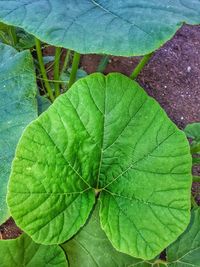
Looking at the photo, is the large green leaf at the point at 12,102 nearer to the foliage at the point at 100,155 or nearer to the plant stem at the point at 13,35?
the foliage at the point at 100,155

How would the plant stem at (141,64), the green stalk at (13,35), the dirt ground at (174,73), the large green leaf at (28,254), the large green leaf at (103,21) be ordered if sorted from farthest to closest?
the dirt ground at (174,73) < the green stalk at (13,35) < the plant stem at (141,64) < the large green leaf at (28,254) < the large green leaf at (103,21)

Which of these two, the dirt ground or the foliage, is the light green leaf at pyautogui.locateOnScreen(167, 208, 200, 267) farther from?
the dirt ground

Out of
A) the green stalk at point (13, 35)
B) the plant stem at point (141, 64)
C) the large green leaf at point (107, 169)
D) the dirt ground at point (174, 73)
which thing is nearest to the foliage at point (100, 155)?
the large green leaf at point (107, 169)

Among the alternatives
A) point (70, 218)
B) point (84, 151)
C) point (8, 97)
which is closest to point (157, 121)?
point (84, 151)

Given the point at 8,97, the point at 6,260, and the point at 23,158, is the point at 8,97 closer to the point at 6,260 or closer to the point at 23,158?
the point at 23,158

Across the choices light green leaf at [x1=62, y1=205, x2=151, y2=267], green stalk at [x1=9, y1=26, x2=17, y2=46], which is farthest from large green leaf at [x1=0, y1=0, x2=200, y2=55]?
green stalk at [x1=9, y1=26, x2=17, y2=46]

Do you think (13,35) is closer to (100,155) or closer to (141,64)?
(141,64)

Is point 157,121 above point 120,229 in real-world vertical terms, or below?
above
